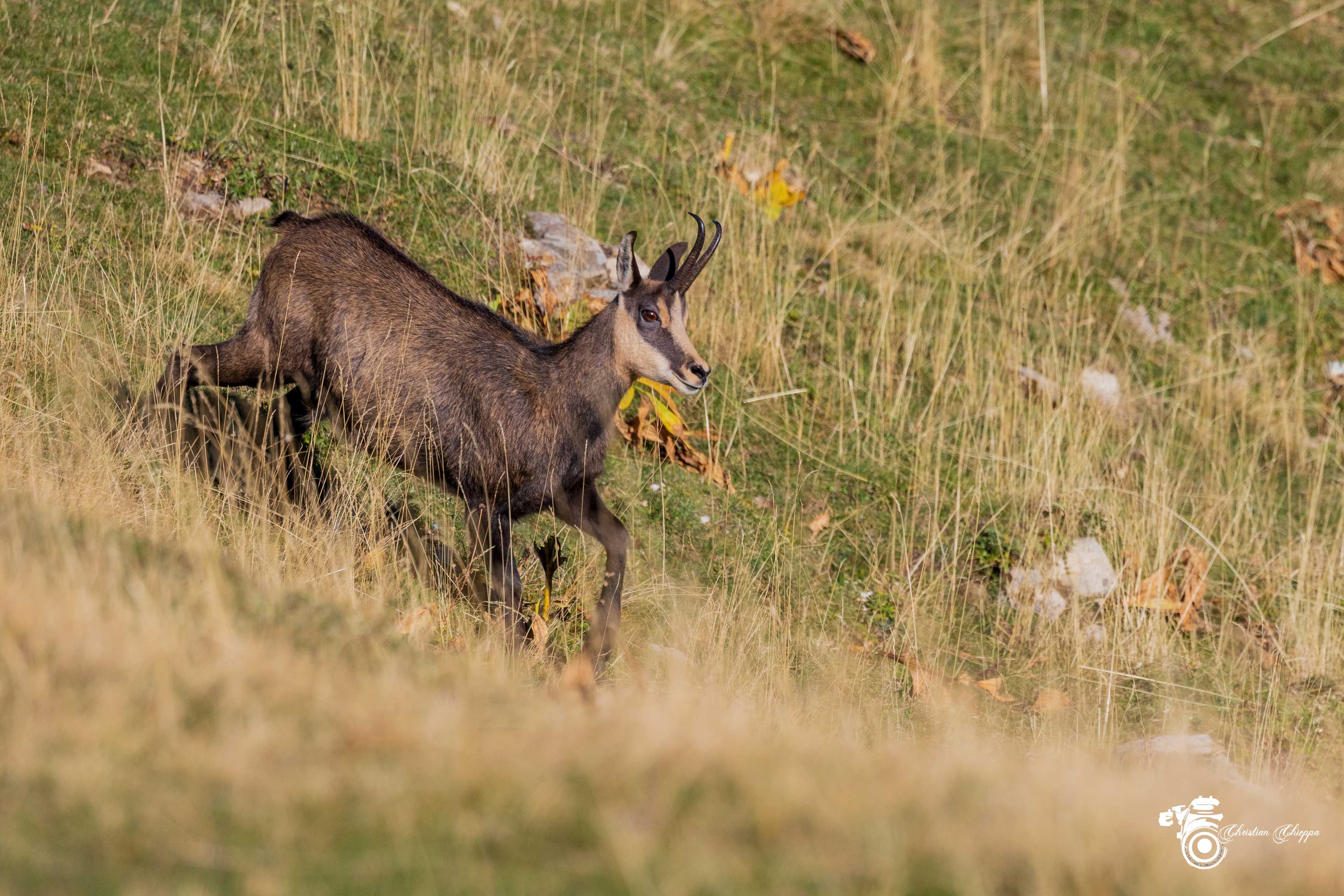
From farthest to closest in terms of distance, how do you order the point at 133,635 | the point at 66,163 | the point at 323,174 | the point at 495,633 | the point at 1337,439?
the point at 1337,439 → the point at 323,174 → the point at 66,163 → the point at 495,633 → the point at 133,635

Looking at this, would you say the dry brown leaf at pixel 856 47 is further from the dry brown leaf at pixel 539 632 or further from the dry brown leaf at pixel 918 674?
the dry brown leaf at pixel 539 632

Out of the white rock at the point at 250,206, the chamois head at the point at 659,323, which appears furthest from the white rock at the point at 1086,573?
the white rock at the point at 250,206

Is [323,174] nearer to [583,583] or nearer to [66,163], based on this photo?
[66,163]

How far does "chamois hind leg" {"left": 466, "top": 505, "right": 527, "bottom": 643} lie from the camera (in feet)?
20.4

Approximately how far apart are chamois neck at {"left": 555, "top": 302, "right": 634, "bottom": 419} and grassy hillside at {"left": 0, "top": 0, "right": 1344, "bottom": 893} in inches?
35.3

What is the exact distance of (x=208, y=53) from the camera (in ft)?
30.6

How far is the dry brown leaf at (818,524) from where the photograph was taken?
8.22m

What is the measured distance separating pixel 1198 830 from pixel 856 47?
33.7 ft

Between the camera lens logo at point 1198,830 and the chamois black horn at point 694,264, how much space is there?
3.61 metres

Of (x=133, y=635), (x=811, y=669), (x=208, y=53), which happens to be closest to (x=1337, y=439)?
(x=811, y=669)

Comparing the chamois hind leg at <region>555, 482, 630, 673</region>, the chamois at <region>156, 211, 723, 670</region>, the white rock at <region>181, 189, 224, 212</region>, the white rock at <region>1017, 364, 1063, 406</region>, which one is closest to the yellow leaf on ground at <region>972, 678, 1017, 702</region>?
the chamois hind leg at <region>555, 482, 630, 673</region>

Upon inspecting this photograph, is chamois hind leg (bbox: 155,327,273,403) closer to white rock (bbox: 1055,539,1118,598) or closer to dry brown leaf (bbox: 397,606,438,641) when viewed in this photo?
dry brown leaf (bbox: 397,606,438,641)

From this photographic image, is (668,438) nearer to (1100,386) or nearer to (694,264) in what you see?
(694,264)

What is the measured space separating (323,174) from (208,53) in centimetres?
138
